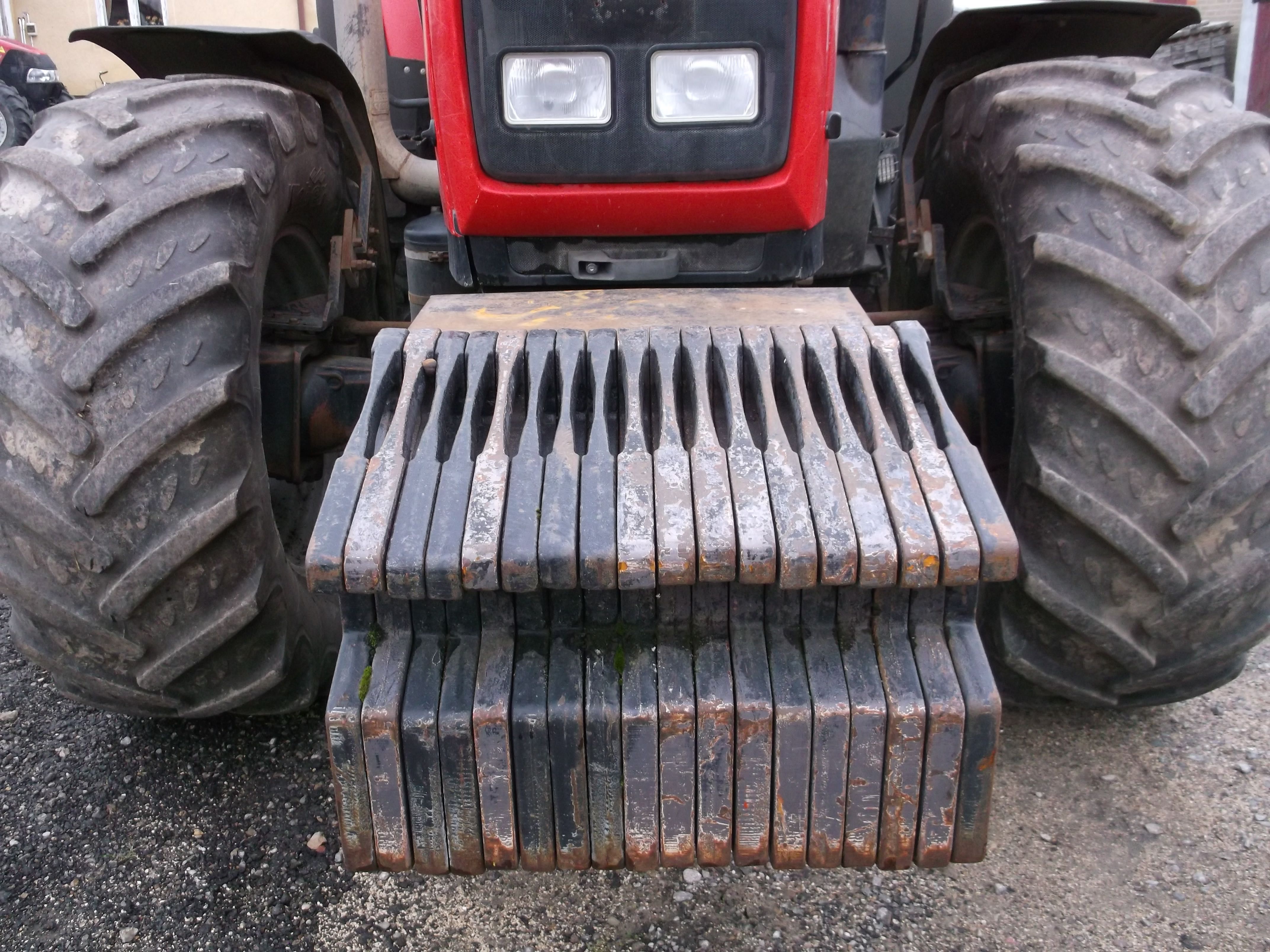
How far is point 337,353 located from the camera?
2189 millimetres

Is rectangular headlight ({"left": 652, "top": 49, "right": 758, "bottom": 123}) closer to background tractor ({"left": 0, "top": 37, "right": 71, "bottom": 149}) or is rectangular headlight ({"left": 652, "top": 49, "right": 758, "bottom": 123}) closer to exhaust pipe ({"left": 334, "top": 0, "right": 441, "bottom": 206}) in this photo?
exhaust pipe ({"left": 334, "top": 0, "right": 441, "bottom": 206})

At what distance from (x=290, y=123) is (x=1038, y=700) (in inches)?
70.4

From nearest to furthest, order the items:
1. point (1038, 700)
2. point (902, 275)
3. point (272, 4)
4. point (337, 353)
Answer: point (1038, 700), point (337, 353), point (902, 275), point (272, 4)

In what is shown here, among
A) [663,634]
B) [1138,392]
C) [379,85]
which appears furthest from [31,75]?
[1138,392]

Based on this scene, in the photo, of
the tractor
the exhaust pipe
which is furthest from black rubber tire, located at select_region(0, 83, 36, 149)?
the tractor

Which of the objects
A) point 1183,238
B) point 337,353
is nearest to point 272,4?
point 337,353

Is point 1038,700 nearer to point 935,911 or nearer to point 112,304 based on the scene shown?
point 935,911

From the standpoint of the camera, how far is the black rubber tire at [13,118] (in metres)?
8.67

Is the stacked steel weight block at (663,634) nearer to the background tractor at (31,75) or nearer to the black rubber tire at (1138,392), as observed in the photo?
the black rubber tire at (1138,392)

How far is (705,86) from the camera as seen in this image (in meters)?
1.62

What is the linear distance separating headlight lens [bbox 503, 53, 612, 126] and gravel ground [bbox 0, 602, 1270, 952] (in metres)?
1.31

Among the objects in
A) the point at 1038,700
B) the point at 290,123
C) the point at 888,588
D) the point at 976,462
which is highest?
the point at 290,123

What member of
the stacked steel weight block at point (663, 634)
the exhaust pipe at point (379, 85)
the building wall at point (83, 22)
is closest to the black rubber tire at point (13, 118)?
the building wall at point (83, 22)

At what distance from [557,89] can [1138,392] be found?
3.33 feet
